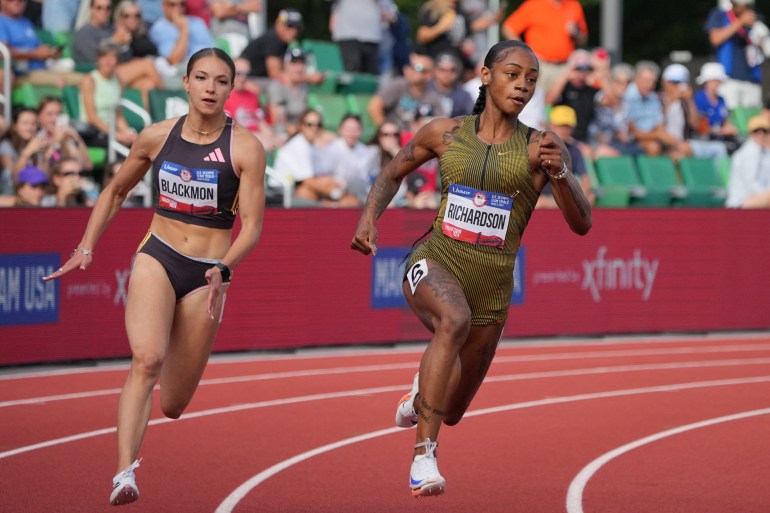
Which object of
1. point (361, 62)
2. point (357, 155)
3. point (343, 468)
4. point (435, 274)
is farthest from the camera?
point (361, 62)

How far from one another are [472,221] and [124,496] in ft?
6.78

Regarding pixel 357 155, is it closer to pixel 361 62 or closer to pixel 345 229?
pixel 345 229

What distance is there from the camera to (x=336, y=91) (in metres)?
17.7

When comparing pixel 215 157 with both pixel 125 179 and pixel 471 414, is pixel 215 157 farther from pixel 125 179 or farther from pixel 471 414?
pixel 471 414

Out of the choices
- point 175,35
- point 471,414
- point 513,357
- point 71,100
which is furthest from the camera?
point 175,35

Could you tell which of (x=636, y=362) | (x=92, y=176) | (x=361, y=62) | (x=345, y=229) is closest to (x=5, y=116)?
(x=92, y=176)

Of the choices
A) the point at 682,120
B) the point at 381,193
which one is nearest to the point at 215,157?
the point at 381,193

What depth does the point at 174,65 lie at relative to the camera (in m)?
16.0

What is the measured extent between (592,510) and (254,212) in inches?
92.5

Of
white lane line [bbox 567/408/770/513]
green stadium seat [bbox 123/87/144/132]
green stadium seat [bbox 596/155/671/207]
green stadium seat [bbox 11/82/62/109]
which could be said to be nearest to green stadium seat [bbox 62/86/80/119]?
green stadium seat [bbox 11/82/62/109]

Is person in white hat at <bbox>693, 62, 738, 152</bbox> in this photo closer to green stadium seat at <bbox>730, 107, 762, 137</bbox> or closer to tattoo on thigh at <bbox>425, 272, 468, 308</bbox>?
green stadium seat at <bbox>730, 107, 762, 137</bbox>

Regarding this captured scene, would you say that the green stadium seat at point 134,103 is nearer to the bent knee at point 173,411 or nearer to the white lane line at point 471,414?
the white lane line at point 471,414

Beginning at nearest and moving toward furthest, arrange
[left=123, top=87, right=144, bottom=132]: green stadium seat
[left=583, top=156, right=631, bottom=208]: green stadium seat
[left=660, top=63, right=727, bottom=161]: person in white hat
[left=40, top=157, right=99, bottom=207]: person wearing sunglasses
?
1. [left=40, top=157, right=99, bottom=207]: person wearing sunglasses
2. [left=123, top=87, right=144, bottom=132]: green stadium seat
3. [left=583, top=156, right=631, bottom=208]: green stadium seat
4. [left=660, top=63, right=727, bottom=161]: person in white hat

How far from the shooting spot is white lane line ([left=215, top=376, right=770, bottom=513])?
25.2 ft
